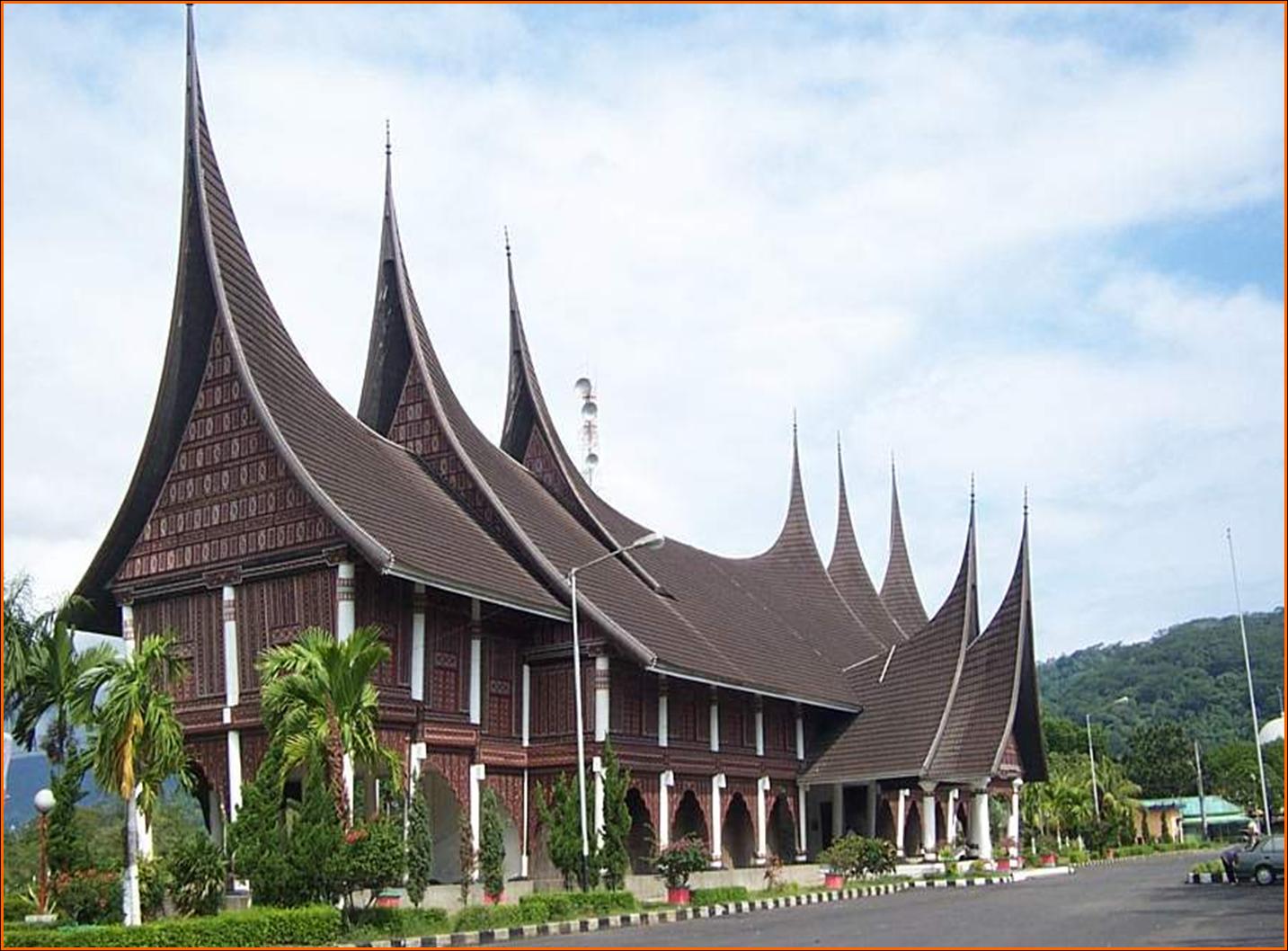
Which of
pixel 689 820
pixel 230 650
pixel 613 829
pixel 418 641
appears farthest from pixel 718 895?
pixel 230 650

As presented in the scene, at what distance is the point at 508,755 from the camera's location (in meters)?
27.5

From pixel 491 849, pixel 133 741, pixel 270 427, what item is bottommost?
pixel 491 849

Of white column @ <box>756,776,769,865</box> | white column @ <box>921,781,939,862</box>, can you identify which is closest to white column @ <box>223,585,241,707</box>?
white column @ <box>756,776,769,865</box>

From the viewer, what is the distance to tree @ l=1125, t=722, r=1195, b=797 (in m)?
80.2

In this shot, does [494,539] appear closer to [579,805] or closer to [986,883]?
[579,805]

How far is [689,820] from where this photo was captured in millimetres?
33562

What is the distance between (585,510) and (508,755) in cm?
733

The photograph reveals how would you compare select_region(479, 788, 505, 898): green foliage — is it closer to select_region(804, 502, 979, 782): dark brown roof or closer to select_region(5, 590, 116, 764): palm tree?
select_region(5, 590, 116, 764): palm tree

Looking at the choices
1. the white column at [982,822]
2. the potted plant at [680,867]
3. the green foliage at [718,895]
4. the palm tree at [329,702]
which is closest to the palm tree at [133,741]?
the palm tree at [329,702]

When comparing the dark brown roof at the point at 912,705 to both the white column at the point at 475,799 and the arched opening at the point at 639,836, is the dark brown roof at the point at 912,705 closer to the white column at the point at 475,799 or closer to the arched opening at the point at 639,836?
the arched opening at the point at 639,836

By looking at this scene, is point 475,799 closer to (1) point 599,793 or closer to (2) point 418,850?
(1) point 599,793

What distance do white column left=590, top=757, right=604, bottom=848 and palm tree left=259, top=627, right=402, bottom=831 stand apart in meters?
5.71

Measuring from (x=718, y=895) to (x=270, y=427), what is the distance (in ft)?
34.7

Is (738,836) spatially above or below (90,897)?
below
